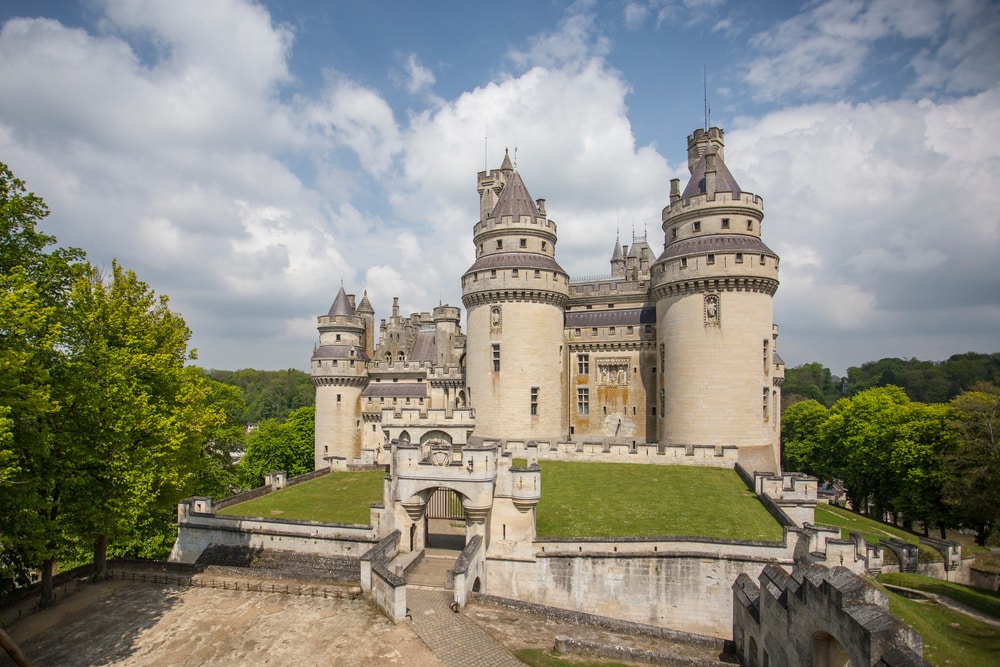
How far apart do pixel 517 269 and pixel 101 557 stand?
24.4 metres

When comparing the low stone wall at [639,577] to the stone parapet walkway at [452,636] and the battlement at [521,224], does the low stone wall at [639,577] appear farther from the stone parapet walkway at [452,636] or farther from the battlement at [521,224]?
the battlement at [521,224]

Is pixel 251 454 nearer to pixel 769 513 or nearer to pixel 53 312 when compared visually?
pixel 53 312

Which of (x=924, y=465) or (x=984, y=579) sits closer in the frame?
(x=984, y=579)

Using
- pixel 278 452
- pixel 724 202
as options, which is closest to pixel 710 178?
pixel 724 202

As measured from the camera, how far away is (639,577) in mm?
18625

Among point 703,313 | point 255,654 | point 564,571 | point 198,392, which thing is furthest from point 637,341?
point 255,654

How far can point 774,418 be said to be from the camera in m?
34.3

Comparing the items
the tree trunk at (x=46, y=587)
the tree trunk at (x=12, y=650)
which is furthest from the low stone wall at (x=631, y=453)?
the tree trunk at (x=12, y=650)

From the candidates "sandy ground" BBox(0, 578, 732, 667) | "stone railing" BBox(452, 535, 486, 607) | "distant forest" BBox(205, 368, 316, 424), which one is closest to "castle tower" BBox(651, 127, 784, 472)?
"stone railing" BBox(452, 535, 486, 607)

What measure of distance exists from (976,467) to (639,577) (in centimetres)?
2327

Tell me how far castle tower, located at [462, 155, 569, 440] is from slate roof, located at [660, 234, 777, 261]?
8.25 metres

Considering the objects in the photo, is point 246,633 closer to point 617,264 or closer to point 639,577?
point 639,577

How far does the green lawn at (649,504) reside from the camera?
65.4ft

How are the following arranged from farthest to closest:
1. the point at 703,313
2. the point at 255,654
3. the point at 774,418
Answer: the point at 774,418, the point at 703,313, the point at 255,654
